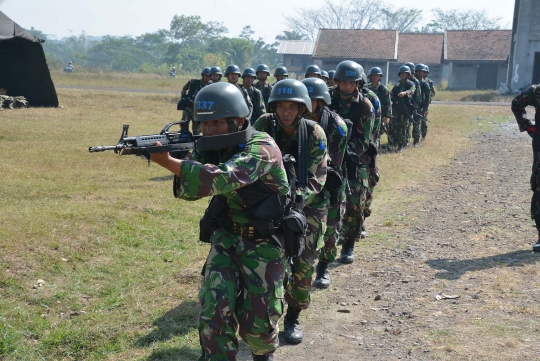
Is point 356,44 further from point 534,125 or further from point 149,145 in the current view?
point 149,145

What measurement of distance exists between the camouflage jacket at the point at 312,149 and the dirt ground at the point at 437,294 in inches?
51.2

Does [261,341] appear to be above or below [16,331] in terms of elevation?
above

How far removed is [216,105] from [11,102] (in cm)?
2100

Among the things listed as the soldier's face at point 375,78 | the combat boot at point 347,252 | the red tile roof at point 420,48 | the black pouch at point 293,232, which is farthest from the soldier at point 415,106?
the red tile roof at point 420,48

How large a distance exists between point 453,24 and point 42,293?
333 feet

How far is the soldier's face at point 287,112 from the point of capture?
17.2 ft

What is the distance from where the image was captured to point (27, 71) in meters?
24.0

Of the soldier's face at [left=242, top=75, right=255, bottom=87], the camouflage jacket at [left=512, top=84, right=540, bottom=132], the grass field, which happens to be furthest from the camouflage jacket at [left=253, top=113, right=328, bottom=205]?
the soldier's face at [left=242, top=75, right=255, bottom=87]

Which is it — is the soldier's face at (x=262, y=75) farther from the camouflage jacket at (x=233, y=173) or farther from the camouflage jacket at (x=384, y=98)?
the camouflage jacket at (x=233, y=173)

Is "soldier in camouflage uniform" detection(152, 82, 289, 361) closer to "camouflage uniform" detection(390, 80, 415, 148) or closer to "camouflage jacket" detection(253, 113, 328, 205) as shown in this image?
"camouflage jacket" detection(253, 113, 328, 205)

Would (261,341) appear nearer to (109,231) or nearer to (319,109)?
(319,109)

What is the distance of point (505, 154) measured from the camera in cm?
1727

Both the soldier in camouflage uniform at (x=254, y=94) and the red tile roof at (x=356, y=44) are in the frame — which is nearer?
the soldier in camouflage uniform at (x=254, y=94)

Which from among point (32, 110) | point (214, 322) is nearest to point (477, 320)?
point (214, 322)
